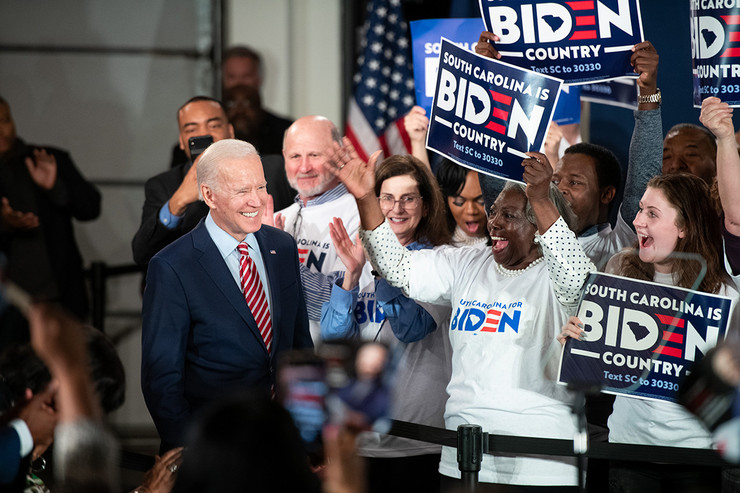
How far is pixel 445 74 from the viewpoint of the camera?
4.05 metres

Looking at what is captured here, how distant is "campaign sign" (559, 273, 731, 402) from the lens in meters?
3.50

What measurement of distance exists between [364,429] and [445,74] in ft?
6.82

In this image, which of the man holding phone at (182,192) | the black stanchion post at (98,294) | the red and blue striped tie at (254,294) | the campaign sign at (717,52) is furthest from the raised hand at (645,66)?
the black stanchion post at (98,294)

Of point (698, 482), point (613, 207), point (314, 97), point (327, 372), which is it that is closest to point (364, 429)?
point (327, 372)

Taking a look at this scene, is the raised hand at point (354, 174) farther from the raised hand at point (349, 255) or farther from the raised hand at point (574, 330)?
the raised hand at point (574, 330)

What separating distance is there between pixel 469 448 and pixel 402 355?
29.4 inches

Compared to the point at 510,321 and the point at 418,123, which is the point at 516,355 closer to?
the point at 510,321

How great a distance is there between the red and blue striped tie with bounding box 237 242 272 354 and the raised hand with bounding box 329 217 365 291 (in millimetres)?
445

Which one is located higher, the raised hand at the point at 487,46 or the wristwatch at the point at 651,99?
the raised hand at the point at 487,46

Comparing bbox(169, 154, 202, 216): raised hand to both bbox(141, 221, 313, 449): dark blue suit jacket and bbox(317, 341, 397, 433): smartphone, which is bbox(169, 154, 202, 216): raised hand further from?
bbox(317, 341, 397, 433): smartphone

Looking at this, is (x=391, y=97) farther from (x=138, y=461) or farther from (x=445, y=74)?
(x=138, y=461)

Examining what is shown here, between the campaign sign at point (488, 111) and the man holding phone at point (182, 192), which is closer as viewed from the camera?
the campaign sign at point (488, 111)

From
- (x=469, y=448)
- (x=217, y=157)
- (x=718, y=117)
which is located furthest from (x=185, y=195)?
(x=718, y=117)

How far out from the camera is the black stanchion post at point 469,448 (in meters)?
3.49
